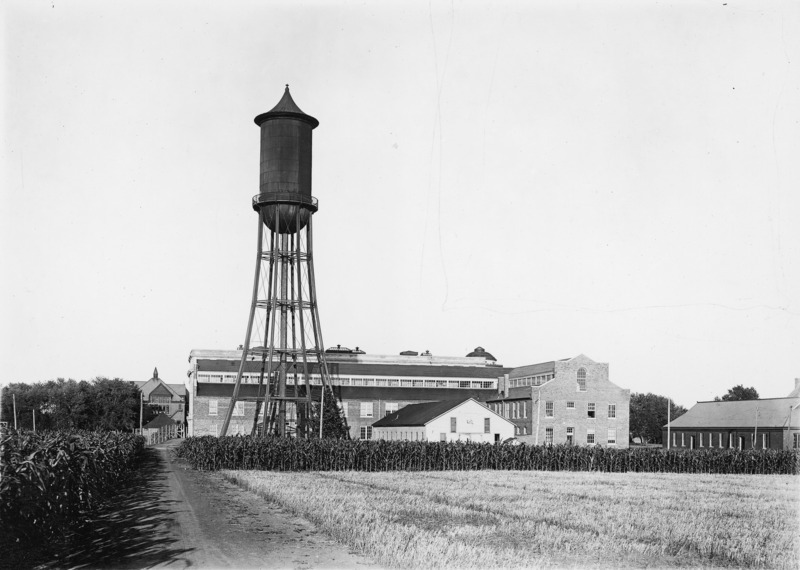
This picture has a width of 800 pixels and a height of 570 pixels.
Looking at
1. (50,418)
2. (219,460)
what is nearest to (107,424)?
(50,418)

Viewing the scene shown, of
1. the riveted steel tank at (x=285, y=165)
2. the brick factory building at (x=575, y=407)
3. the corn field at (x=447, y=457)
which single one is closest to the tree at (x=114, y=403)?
the corn field at (x=447, y=457)

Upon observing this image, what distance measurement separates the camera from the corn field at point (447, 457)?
151ft

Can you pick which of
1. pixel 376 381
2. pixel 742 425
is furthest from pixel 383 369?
pixel 742 425

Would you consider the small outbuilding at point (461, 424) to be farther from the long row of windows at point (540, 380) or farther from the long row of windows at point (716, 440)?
the long row of windows at point (716, 440)

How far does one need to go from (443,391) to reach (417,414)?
1406 centimetres

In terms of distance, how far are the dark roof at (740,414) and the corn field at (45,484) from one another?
63.4 metres

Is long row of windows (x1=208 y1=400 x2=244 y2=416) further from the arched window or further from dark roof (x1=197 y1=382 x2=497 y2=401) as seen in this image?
the arched window

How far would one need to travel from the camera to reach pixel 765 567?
1602cm

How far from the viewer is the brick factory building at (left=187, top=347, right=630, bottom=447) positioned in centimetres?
7262

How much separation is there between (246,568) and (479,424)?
52756 millimetres

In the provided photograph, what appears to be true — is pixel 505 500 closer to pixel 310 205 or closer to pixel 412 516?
pixel 412 516

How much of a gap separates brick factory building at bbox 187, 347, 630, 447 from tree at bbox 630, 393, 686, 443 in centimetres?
4674

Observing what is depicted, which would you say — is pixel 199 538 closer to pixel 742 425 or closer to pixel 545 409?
pixel 545 409

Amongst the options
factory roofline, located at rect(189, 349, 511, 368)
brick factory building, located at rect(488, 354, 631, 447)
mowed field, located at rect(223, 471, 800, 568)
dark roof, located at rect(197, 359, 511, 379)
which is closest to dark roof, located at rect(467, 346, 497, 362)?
factory roofline, located at rect(189, 349, 511, 368)
